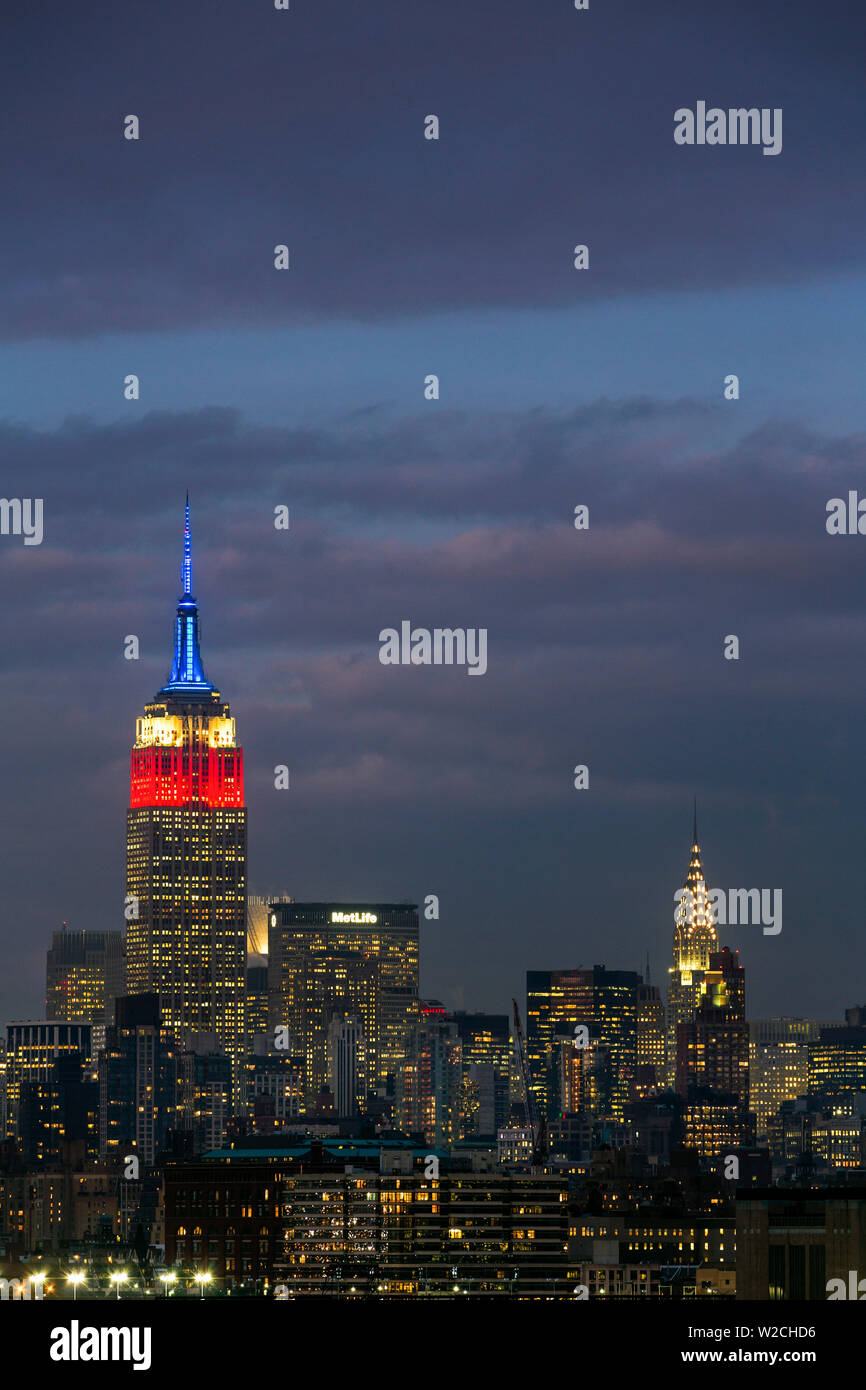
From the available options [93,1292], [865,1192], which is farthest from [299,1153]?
[865,1192]

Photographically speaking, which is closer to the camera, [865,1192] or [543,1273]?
[865,1192]
